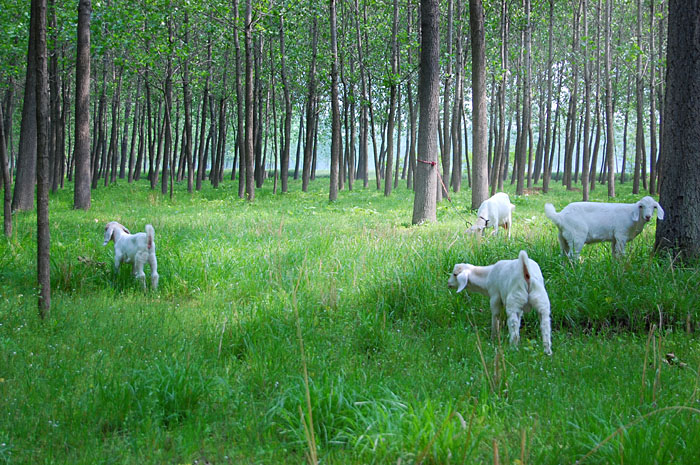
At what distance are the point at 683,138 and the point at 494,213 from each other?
4.51 meters

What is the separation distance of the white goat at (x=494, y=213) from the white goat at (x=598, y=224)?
9.46 feet

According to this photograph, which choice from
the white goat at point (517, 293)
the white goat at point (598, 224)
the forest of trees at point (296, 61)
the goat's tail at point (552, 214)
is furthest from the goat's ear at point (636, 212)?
the white goat at point (517, 293)

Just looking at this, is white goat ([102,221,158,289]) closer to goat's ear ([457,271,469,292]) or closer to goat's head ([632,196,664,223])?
goat's ear ([457,271,469,292])

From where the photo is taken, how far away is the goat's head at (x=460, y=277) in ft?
17.1

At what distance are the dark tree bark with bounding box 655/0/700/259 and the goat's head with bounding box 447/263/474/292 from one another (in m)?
2.87

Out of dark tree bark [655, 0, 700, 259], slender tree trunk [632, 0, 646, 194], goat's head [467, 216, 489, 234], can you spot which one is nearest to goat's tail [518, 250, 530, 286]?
dark tree bark [655, 0, 700, 259]

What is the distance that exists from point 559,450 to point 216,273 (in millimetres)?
5250

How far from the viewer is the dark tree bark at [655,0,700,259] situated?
6.37 m

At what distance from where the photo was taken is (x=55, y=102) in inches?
862

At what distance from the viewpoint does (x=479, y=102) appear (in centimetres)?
1466

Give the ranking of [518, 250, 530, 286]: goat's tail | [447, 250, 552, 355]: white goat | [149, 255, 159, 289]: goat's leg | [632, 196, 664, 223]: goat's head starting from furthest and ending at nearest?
[149, 255, 159, 289]: goat's leg
[632, 196, 664, 223]: goat's head
[447, 250, 552, 355]: white goat
[518, 250, 530, 286]: goat's tail

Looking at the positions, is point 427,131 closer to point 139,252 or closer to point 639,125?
point 139,252

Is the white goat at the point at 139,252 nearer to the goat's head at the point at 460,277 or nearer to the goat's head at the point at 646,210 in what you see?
the goat's head at the point at 460,277

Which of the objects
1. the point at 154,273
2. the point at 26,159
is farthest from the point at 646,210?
the point at 26,159
